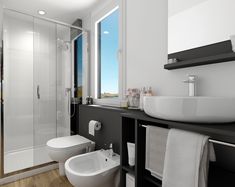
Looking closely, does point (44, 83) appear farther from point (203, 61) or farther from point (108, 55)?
point (203, 61)

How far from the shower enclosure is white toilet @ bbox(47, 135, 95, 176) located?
634 mm

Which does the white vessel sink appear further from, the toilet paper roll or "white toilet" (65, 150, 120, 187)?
the toilet paper roll

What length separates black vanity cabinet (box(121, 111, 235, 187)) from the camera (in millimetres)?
812

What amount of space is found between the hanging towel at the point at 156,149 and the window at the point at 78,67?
1.97 meters

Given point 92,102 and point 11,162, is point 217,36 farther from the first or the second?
point 11,162

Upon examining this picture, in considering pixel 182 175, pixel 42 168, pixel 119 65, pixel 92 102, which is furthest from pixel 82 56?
pixel 182 175

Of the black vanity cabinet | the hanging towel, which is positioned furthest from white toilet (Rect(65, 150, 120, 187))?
the hanging towel

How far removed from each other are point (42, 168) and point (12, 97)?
139 cm

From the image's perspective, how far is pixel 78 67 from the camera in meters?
2.90

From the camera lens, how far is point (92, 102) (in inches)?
99.7

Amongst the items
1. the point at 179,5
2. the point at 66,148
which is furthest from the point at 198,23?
the point at 66,148

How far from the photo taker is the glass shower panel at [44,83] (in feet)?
8.91

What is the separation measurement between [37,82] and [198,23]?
2533 millimetres

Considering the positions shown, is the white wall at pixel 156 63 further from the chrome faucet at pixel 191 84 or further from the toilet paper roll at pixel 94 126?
the toilet paper roll at pixel 94 126
